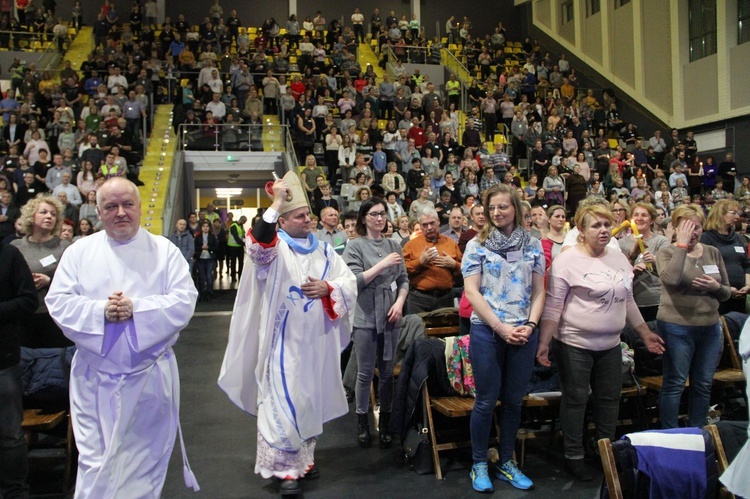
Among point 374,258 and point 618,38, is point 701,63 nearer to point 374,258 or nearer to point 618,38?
point 618,38

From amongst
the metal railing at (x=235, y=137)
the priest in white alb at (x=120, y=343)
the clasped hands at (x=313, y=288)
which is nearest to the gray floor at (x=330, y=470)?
the priest in white alb at (x=120, y=343)

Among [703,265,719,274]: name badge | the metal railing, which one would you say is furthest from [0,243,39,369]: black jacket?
the metal railing

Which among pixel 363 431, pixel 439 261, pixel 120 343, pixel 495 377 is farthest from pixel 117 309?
pixel 439 261

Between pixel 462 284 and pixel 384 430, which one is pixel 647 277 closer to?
pixel 462 284

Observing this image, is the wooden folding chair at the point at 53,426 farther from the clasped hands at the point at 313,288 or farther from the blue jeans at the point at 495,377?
the blue jeans at the point at 495,377

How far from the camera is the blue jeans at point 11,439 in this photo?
10.7ft

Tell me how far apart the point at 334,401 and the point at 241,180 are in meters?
12.9

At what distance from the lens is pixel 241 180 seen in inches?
642

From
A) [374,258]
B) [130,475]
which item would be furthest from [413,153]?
[130,475]

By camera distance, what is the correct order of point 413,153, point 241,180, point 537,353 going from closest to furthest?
point 537,353 < point 413,153 < point 241,180

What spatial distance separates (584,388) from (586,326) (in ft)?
1.27

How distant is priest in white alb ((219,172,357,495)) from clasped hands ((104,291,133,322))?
97cm

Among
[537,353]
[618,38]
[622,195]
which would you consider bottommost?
[537,353]

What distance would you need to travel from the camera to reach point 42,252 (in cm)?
Answer: 489
